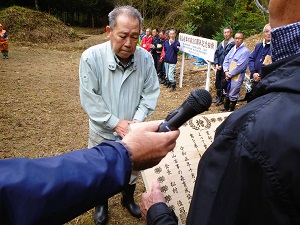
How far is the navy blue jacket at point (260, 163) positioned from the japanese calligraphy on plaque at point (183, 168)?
911 millimetres

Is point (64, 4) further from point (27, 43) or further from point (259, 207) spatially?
point (259, 207)

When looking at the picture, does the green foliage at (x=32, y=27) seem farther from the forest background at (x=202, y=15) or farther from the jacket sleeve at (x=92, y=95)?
the jacket sleeve at (x=92, y=95)

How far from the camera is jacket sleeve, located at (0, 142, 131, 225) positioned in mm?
797

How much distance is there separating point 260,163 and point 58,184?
2.08ft

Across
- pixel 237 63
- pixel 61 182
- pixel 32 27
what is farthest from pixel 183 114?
pixel 32 27

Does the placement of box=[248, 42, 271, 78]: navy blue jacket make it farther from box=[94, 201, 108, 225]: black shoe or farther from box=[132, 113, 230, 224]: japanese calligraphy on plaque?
box=[94, 201, 108, 225]: black shoe

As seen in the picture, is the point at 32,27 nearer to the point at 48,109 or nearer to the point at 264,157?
the point at 48,109

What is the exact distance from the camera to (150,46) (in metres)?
11.4

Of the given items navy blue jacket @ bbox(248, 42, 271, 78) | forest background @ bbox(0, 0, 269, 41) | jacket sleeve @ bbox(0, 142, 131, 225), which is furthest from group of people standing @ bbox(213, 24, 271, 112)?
forest background @ bbox(0, 0, 269, 41)

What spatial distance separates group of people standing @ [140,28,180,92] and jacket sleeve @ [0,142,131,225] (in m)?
8.42

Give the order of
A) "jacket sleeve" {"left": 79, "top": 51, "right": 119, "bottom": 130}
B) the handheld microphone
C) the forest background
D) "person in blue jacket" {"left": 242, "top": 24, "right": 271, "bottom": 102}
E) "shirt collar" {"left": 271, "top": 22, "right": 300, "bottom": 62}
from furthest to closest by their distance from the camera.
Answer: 1. the forest background
2. "person in blue jacket" {"left": 242, "top": 24, "right": 271, "bottom": 102}
3. "jacket sleeve" {"left": 79, "top": 51, "right": 119, "bottom": 130}
4. the handheld microphone
5. "shirt collar" {"left": 271, "top": 22, "right": 300, "bottom": 62}

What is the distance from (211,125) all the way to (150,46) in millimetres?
9833

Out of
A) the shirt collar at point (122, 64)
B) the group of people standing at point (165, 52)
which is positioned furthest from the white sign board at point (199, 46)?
the shirt collar at point (122, 64)

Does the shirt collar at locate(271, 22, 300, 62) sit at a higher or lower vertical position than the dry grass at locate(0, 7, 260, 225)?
higher
